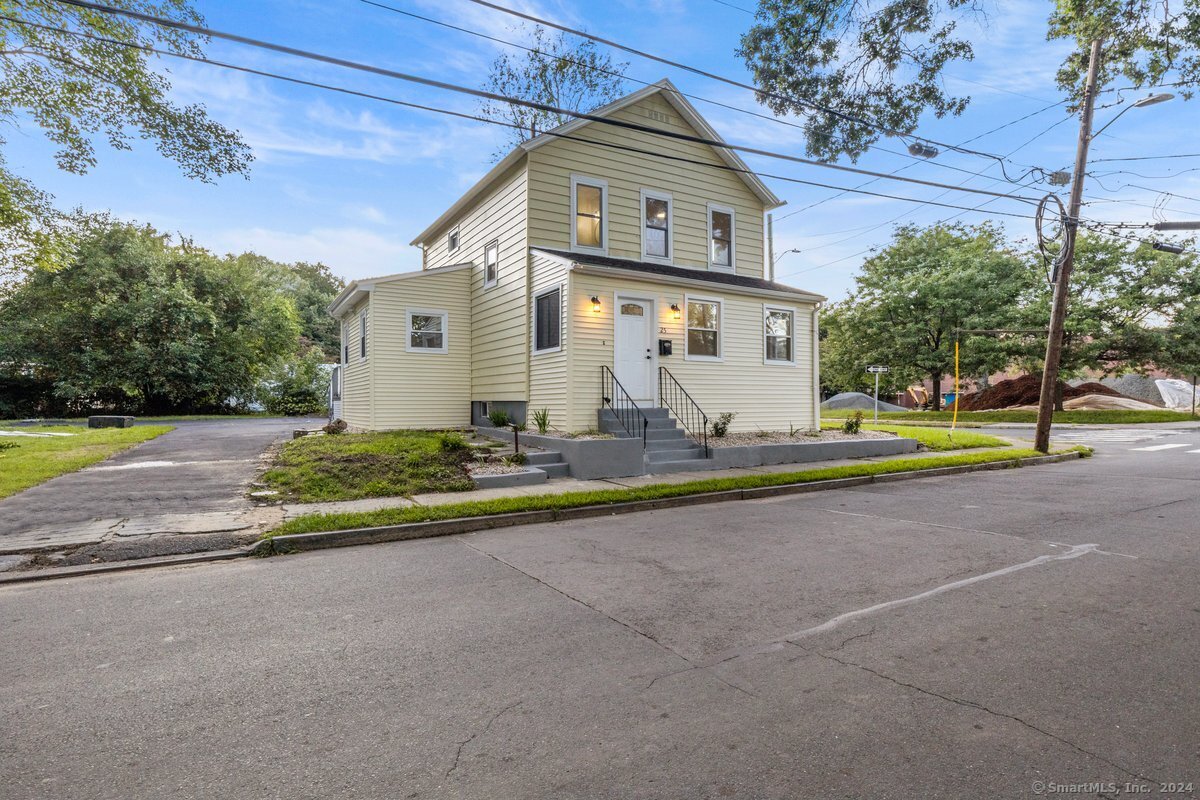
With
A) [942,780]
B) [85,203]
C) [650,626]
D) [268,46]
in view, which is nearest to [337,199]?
[85,203]

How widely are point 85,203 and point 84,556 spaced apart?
2888cm

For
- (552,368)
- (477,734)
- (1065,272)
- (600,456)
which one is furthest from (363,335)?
(1065,272)

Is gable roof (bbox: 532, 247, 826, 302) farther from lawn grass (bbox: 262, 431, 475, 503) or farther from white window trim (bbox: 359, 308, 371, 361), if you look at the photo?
white window trim (bbox: 359, 308, 371, 361)

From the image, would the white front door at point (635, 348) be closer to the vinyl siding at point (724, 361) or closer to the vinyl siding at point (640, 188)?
the vinyl siding at point (724, 361)

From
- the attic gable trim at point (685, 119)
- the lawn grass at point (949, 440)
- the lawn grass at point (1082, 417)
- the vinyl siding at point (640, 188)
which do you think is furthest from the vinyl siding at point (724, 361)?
the lawn grass at point (1082, 417)

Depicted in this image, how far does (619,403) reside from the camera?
12.0 metres

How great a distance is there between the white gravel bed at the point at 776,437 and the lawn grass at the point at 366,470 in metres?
5.45

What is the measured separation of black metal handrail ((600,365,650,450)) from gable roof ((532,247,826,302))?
7.34ft

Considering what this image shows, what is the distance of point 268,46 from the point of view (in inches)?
247

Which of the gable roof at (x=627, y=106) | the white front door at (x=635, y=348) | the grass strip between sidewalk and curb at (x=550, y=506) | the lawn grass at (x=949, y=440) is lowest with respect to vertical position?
the grass strip between sidewalk and curb at (x=550, y=506)

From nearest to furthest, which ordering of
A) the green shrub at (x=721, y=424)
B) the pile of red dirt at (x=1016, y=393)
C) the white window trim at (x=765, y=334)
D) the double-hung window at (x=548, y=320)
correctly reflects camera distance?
1. the double-hung window at (x=548, y=320)
2. the green shrub at (x=721, y=424)
3. the white window trim at (x=765, y=334)
4. the pile of red dirt at (x=1016, y=393)

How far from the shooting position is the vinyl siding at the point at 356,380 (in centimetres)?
1462

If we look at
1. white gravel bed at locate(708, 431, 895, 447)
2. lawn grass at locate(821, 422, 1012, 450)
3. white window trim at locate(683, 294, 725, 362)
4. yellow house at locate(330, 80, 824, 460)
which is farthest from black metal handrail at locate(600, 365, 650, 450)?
lawn grass at locate(821, 422, 1012, 450)

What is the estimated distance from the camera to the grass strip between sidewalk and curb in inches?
242
